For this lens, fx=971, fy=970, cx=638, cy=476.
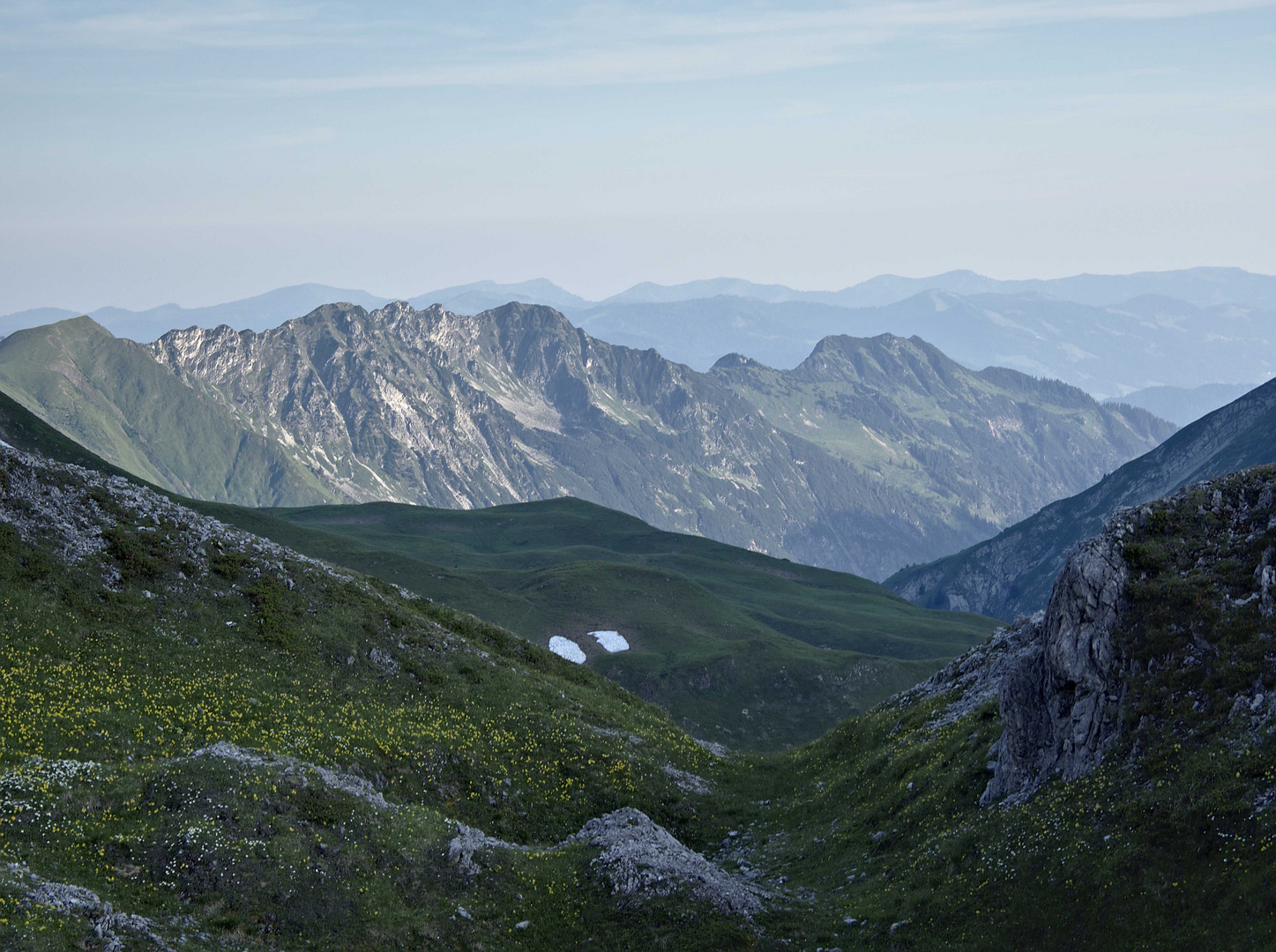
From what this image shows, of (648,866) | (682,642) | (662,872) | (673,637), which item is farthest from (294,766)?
(673,637)

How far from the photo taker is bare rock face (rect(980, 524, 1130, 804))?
38.1 metres

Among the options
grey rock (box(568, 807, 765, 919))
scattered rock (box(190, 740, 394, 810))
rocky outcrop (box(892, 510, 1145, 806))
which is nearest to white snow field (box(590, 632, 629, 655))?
grey rock (box(568, 807, 765, 919))

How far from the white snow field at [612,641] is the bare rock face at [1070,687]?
349 feet

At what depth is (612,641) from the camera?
150 metres

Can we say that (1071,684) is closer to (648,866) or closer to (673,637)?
(648,866)

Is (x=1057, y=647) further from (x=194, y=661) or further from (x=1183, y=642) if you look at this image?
(x=194, y=661)

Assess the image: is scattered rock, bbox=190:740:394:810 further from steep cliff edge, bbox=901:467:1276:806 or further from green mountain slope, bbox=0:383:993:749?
green mountain slope, bbox=0:383:993:749

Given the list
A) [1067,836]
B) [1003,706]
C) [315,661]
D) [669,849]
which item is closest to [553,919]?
[669,849]

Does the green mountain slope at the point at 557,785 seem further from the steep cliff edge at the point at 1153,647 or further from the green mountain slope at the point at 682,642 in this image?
the green mountain slope at the point at 682,642

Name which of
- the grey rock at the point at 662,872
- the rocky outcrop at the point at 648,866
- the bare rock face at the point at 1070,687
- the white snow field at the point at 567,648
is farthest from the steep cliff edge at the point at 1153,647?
the white snow field at the point at 567,648

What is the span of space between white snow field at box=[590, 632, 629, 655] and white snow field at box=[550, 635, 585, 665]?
4460 millimetres

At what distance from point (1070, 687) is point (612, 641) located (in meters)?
113

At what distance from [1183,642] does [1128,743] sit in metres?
4.61

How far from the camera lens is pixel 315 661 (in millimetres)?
54312
